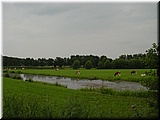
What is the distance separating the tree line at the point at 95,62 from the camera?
5.12m

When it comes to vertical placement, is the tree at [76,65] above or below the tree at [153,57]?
below

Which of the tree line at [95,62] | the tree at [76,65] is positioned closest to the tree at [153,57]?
the tree line at [95,62]

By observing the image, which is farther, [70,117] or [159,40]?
[159,40]

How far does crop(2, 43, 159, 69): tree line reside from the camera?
16.8 ft

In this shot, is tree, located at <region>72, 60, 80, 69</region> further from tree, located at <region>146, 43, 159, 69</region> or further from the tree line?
tree, located at <region>146, 43, 159, 69</region>

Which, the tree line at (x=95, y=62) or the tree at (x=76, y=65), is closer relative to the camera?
the tree line at (x=95, y=62)

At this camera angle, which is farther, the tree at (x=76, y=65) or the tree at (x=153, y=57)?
the tree at (x=76, y=65)

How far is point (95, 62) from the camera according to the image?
53.0 m

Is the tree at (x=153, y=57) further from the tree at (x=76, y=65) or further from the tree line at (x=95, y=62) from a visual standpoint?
the tree at (x=76, y=65)

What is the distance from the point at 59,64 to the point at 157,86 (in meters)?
60.0

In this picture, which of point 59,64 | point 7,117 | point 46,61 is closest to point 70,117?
point 7,117

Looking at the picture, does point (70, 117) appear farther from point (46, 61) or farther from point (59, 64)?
point (59, 64)

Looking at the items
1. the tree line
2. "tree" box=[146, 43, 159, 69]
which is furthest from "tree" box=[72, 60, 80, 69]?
"tree" box=[146, 43, 159, 69]

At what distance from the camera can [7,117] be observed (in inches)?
187
